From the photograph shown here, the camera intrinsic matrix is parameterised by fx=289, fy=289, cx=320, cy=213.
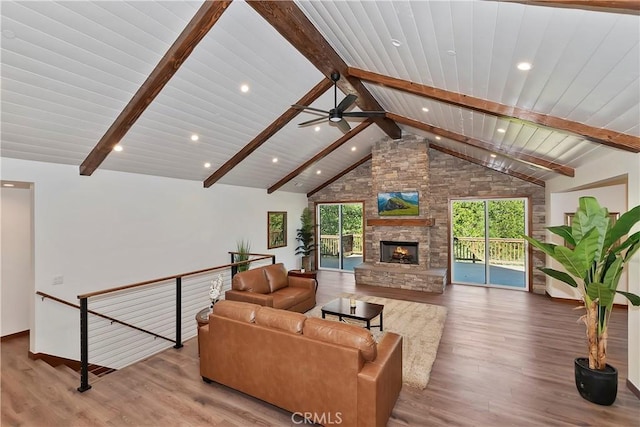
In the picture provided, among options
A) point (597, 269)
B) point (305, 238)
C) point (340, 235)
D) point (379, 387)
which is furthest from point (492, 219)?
point (379, 387)

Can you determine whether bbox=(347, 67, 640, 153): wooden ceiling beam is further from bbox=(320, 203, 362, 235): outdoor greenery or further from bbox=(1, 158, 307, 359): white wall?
bbox=(320, 203, 362, 235): outdoor greenery

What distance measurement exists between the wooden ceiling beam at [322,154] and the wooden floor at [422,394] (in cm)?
482

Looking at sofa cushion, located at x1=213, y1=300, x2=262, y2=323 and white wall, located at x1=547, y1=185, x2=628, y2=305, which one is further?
white wall, located at x1=547, y1=185, x2=628, y2=305

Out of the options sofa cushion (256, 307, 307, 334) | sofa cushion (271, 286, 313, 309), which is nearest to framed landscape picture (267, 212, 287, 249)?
sofa cushion (271, 286, 313, 309)

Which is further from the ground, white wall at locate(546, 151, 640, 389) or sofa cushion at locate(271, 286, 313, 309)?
white wall at locate(546, 151, 640, 389)

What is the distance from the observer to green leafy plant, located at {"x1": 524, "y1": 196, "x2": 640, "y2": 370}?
8.91 ft

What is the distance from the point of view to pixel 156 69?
137 inches

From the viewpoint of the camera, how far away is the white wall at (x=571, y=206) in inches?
221

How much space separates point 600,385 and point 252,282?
4.61 m

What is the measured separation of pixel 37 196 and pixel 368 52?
16.8 ft

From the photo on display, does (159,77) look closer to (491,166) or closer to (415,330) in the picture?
(415,330)

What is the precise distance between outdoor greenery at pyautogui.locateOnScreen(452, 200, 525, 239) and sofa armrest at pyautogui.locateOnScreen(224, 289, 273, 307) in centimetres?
594

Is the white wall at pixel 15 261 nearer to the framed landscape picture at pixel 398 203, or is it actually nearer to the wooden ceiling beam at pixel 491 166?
the framed landscape picture at pixel 398 203

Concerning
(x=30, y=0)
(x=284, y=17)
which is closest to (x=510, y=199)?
(x=284, y=17)
